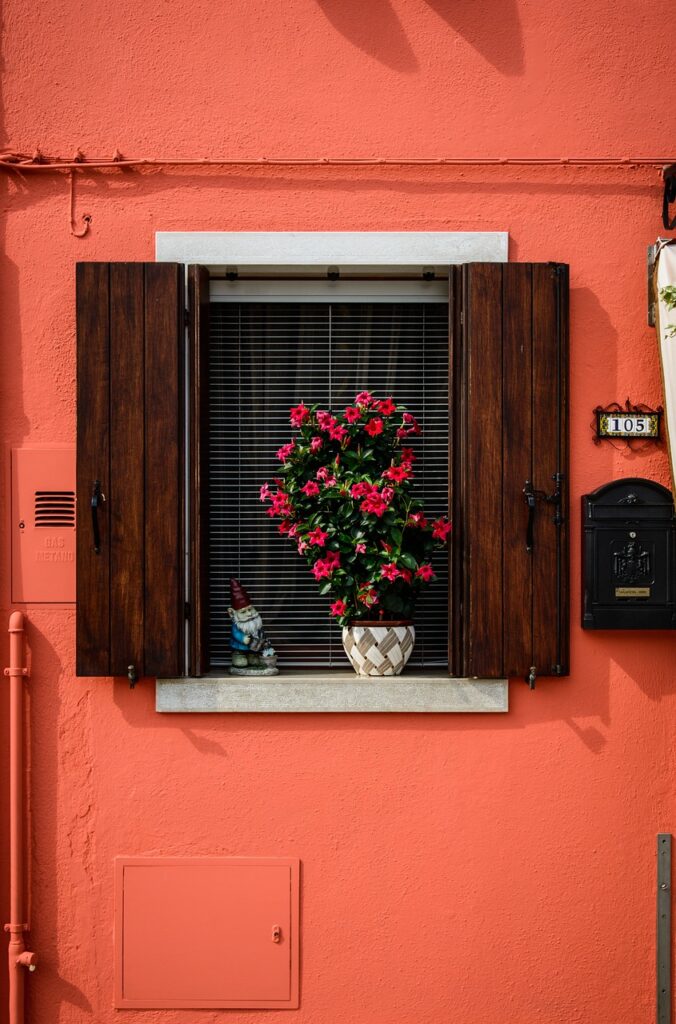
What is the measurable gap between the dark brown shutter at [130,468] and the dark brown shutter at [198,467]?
0.20ft

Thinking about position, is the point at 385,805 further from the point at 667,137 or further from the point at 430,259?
the point at 667,137

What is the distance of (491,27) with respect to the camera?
4.55m

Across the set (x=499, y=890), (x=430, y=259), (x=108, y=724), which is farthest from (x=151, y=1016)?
(x=430, y=259)

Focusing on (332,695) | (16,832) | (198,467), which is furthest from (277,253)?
(16,832)

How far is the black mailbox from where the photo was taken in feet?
14.7

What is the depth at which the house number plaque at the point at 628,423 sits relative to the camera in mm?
4551

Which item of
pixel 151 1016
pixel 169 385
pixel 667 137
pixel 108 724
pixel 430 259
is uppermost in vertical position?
pixel 667 137

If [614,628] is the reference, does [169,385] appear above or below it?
above

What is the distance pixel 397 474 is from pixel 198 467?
30.4 inches

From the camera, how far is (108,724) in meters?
4.55

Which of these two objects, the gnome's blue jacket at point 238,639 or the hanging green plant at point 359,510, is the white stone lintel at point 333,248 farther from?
the gnome's blue jacket at point 238,639

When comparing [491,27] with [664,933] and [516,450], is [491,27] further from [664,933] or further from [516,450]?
[664,933]

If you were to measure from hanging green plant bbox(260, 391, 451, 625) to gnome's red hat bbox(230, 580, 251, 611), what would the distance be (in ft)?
1.02

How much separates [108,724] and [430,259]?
2.20m
